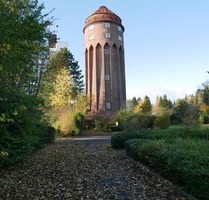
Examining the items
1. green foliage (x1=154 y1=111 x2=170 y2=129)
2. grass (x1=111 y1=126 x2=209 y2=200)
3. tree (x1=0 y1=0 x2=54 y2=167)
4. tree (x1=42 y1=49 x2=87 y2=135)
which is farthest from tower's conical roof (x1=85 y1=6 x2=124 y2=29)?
grass (x1=111 y1=126 x2=209 y2=200)

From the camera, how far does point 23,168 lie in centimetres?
925

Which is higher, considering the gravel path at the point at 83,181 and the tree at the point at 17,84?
the tree at the point at 17,84

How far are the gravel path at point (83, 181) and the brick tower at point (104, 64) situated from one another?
31571 millimetres

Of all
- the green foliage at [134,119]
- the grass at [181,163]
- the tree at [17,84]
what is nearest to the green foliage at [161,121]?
the green foliage at [134,119]

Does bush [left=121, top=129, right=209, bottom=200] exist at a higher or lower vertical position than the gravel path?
higher

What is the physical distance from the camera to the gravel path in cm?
620

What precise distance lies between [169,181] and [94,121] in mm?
27846

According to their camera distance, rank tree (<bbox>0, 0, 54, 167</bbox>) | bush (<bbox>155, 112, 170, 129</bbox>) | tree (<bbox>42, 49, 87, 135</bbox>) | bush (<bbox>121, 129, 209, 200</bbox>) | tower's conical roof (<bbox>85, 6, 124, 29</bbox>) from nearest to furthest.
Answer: bush (<bbox>121, 129, 209, 200</bbox>) → tree (<bbox>0, 0, 54, 167</bbox>) → tree (<bbox>42, 49, 87, 135</bbox>) → bush (<bbox>155, 112, 170, 129</bbox>) → tower's conical roof (<bbox>85, 6, 124, 29</bbox>)

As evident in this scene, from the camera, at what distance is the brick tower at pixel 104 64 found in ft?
138

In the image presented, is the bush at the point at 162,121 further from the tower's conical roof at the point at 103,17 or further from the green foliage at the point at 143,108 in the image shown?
the tower's conical roof at the point at 103,17

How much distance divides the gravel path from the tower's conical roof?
35.8 m

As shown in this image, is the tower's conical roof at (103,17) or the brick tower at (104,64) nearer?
the brick tower at (104,64)

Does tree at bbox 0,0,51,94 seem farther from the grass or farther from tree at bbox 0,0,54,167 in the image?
the grass

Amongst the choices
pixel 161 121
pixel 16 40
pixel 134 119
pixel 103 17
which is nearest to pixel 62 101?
pixel 161 121
